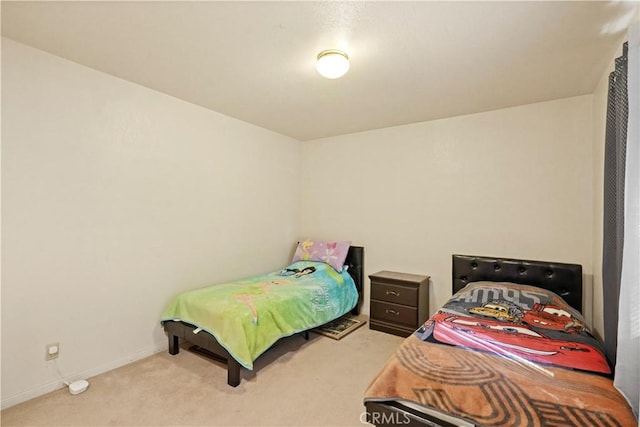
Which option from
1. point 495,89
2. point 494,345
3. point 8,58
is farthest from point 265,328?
point 495,89

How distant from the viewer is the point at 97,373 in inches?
94.9

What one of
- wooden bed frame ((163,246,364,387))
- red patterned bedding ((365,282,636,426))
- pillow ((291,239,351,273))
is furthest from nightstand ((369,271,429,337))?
red patterned bedding ((365,282,636,426))

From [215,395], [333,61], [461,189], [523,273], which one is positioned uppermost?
[333,61]

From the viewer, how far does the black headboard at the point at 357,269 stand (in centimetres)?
393

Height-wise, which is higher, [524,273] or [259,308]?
[524,273]

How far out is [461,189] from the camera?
130 inches

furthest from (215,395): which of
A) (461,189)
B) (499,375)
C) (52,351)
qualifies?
(461,189)

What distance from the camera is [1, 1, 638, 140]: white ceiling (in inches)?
64.9

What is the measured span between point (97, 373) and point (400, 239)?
323cm

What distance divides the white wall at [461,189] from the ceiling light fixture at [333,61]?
184 cm

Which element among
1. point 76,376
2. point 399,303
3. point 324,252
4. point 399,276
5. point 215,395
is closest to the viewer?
point 215,395

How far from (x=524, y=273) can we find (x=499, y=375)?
1.90 meters

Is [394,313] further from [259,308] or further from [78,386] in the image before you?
[78,386]

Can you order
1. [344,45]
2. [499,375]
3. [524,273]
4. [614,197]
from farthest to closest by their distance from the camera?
[524,273], [344,45], [614,197], [499,375]
